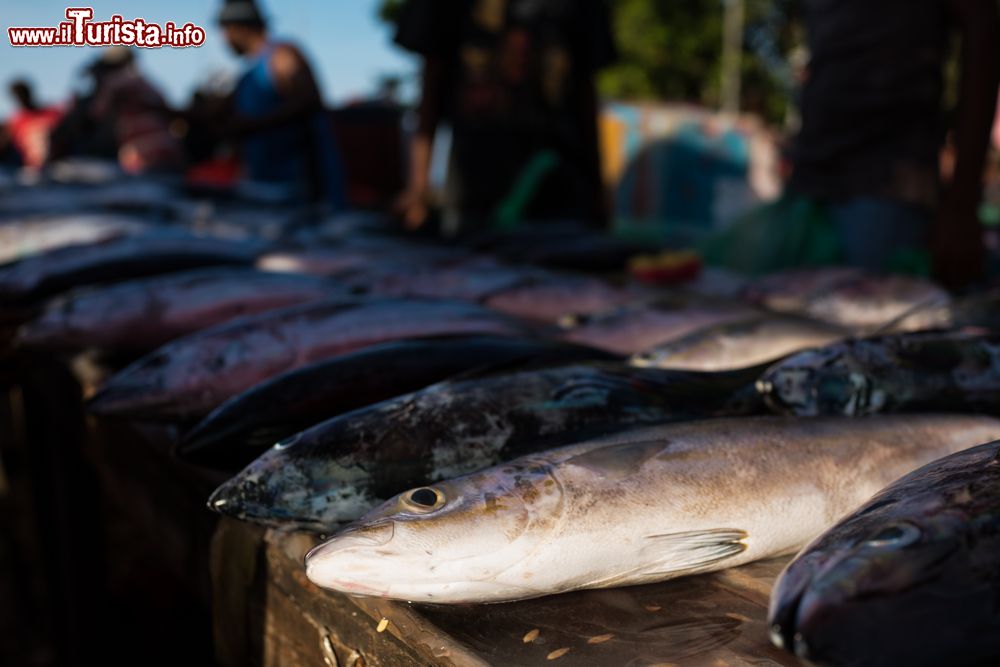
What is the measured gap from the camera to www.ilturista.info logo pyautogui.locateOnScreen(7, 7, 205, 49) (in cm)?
231

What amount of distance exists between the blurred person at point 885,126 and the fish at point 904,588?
8.75ft

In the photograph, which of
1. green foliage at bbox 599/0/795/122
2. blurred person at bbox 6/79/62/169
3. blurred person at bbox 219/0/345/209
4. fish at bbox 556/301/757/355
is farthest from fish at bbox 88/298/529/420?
green foliage at bbox 599/0/795/122

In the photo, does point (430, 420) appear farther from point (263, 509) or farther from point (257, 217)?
point (257, 217)

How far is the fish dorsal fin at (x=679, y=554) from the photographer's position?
1064 millimetres

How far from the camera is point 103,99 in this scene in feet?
31.2

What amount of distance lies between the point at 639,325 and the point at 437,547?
1.24 m

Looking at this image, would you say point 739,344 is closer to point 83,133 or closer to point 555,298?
point 555,298

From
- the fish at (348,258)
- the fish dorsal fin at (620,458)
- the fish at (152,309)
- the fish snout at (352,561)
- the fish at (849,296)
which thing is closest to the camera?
the fish snout at (352,561)

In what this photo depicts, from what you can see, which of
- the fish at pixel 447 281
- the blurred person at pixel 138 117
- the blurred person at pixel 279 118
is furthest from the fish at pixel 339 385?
the blurred person at pixel 138 117

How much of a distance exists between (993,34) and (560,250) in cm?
177

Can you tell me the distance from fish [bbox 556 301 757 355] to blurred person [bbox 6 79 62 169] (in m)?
12.1

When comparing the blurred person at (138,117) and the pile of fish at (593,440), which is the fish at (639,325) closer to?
the pile of fish at (593,440)

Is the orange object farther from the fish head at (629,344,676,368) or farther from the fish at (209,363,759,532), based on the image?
the fish at (209,363,759,532)

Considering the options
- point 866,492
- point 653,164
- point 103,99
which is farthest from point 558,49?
point 103,99
